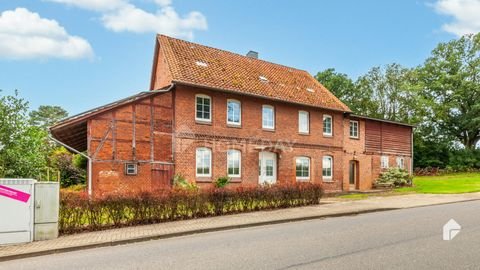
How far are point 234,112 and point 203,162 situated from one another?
347 cm

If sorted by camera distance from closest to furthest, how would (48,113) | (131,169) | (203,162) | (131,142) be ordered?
(131,169), (131,142), (203,162), (48,113)

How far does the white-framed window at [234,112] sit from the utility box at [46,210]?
42.6 ft

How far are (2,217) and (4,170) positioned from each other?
5.42 metres

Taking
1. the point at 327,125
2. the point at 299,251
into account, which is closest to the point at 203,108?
the point at 327,125

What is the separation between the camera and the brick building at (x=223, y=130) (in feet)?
65.7

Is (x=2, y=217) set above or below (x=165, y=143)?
below

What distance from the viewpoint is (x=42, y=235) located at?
11.1 meters

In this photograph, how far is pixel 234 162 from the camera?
77.6ft

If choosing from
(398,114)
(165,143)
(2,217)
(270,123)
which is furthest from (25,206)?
(398,114)

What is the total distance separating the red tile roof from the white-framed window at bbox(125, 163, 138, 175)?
456cm

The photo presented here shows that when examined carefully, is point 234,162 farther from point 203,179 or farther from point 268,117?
point 268,117

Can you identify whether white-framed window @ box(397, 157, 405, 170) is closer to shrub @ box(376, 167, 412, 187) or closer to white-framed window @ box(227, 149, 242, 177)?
shrub @ box(376, 167, 412, 187)

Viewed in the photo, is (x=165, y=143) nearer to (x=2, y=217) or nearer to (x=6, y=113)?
(x=6, y=113)

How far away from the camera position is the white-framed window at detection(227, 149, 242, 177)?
2338cm
